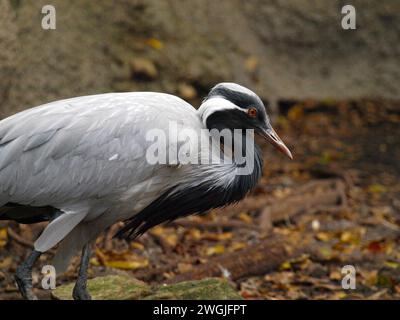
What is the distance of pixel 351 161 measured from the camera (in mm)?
9883

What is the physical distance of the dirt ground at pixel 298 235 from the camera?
6.46 metres

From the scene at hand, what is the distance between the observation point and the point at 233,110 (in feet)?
17.0

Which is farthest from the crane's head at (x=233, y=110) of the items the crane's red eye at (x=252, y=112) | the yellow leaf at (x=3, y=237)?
the yellow leaf at (x=3, y=237)

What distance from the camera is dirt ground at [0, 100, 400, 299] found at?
6.46 meters

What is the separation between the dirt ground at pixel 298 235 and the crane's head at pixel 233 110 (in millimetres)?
1519

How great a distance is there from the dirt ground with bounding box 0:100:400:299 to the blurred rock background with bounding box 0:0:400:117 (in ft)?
3.26

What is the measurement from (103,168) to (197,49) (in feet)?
19.4

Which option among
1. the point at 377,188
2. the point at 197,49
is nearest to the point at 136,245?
the point at 377,188

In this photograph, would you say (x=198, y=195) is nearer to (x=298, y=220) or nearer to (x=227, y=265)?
(x=227, y=265)

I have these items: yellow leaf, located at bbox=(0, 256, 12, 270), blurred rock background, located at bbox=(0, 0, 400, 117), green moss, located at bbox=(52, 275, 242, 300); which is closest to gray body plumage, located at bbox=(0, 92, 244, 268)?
→ green moss, located at bbox=(52, 275, 242, 300)

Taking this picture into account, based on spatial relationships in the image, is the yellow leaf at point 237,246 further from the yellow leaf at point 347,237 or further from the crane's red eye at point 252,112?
the crane's red eye at point 252,112

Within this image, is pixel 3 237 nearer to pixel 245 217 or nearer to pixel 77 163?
pixel 77 163

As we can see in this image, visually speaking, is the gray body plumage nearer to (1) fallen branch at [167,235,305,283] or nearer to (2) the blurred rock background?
(1) fallen branch at [167,235,305,283]

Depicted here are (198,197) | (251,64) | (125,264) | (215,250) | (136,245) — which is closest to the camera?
(198,197)
